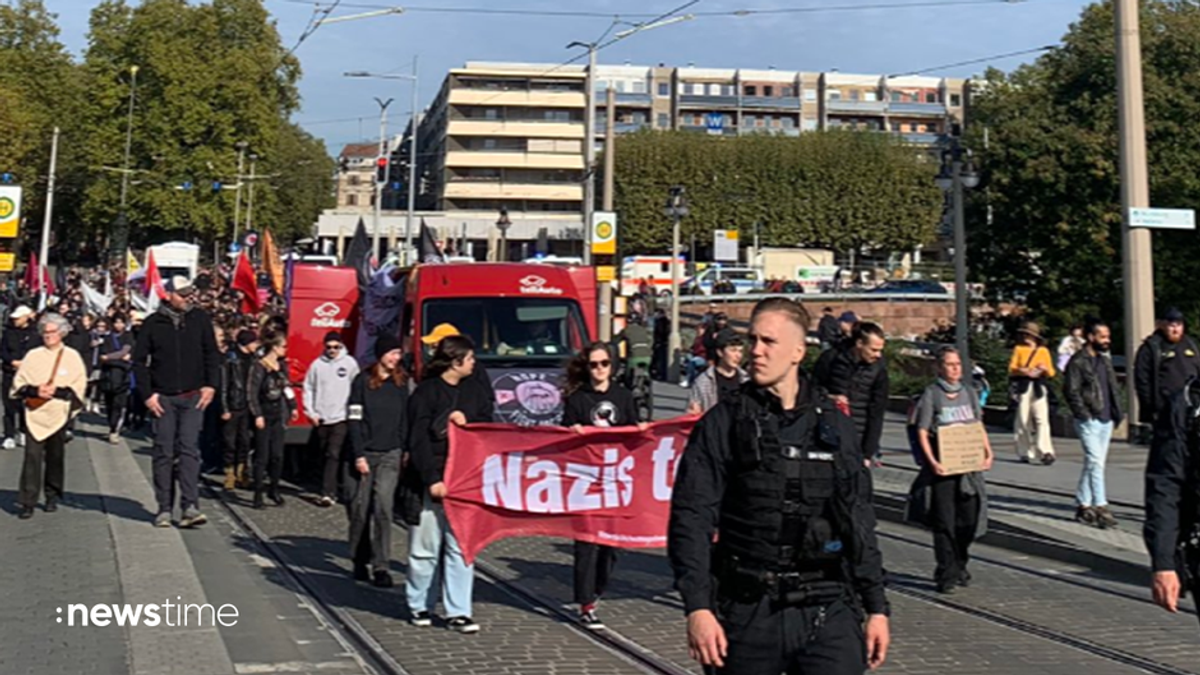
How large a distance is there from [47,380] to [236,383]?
110 inches

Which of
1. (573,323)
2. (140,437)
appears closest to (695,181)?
(140,437)

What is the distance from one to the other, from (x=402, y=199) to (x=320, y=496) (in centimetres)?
9764

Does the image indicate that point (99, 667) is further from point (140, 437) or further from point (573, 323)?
point (140, 437)

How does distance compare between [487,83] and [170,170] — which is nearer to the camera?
[170,170]

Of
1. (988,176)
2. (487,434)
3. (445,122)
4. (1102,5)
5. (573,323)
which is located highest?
(445,122)

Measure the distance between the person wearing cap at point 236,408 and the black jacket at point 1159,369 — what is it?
28.0ft

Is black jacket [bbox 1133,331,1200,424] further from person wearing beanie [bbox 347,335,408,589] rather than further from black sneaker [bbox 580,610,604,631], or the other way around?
person wearing beanie [bbox 347,335,408,589]

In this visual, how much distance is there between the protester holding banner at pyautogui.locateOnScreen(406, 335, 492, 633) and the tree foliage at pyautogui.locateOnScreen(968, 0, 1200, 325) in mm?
24189

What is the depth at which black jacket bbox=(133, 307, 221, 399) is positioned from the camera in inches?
442

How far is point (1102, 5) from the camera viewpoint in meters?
35.6

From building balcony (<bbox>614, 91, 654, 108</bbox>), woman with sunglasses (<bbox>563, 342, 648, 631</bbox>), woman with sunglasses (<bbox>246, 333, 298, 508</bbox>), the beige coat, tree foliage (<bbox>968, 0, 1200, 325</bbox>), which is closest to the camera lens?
woman with sunglasses (<bbox>563, 342, 648, 631</bbox>)

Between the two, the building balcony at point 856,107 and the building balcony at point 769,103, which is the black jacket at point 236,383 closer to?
the building balcony at point 769,103

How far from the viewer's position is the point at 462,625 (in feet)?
26.4

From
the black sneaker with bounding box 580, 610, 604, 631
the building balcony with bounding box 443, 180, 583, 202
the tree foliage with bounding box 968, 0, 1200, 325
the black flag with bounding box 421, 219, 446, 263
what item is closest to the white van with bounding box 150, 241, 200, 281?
the tree foliage with bounding box 968, 0, 1200, 325
